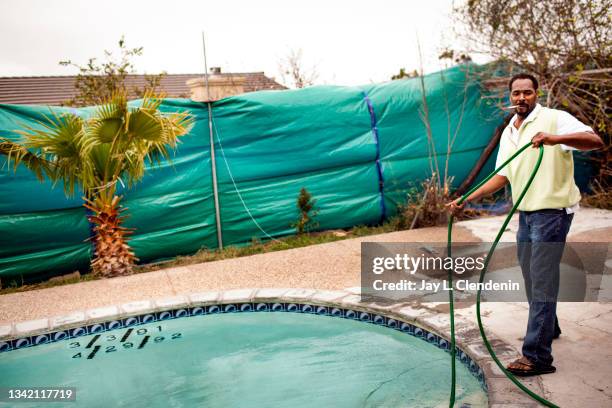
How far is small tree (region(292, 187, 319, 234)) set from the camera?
6707 millimetres

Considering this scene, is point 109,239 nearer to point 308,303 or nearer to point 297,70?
point 308,303

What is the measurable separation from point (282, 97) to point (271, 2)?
3562mm

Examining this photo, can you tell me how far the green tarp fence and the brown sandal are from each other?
4377mm

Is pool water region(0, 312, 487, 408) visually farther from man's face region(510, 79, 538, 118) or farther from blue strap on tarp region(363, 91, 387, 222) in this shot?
blue strap on tarp region(363, 91, 387, 222)

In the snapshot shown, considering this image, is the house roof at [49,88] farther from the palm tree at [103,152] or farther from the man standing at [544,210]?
the man standing at [544,210]

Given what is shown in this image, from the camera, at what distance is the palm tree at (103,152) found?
4996mm

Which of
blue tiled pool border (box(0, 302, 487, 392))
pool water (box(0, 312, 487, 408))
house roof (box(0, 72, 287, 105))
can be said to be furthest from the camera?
house roof (box(0, 72, 287, 105))

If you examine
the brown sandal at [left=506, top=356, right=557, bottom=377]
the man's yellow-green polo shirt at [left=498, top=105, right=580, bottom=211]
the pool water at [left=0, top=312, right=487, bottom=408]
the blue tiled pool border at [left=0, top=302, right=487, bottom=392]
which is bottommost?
the pool water at [left=0, top=312, right=487, bottom=408]

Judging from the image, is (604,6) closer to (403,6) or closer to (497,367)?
(403,6)

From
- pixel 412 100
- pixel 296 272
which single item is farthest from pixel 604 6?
pixel 296 272

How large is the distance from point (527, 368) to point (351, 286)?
2.11 m

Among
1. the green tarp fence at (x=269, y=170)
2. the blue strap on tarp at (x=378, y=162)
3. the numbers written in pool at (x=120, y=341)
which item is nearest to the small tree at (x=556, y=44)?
the green tarp fence at (x=269, y=170)

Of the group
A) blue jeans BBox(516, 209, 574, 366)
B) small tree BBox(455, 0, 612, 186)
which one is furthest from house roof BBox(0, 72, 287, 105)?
blue jeans BBox(516, 209, 574, 366)

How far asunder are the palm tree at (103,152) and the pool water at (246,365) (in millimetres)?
1569
